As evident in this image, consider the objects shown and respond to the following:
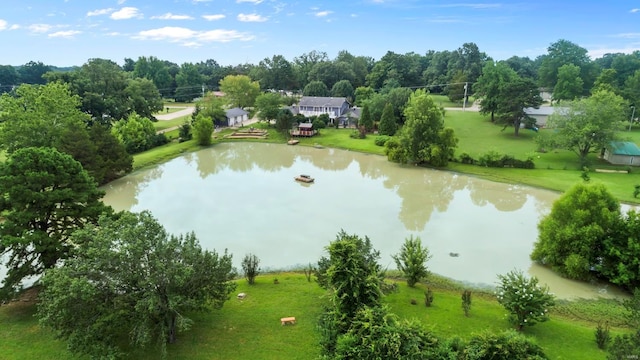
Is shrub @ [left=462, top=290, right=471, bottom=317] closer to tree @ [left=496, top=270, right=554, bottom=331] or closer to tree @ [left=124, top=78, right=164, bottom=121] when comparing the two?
tree @ [left=496, top=270, right=554, bottom=331]

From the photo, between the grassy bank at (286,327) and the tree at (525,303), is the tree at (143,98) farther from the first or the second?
the tree at (525,303)

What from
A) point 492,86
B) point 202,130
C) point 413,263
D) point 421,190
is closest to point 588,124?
point 421,190

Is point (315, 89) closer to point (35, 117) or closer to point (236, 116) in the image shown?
point (236, 116)

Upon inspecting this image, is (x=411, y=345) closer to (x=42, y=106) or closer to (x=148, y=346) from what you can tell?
(x=148, y=346)

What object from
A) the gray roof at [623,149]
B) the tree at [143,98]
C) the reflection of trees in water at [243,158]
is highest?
the tree at [143,98]

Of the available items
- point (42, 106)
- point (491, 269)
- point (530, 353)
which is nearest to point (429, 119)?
point (491, 269)

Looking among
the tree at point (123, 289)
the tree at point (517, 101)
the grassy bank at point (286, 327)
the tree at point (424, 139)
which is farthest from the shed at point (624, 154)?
the tree at point (123, 289)
